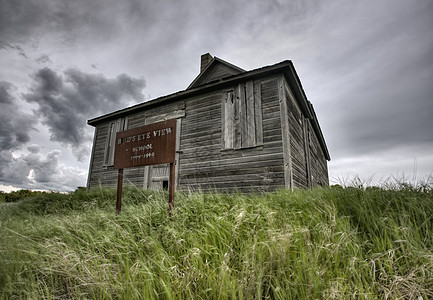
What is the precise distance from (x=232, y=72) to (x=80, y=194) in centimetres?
841

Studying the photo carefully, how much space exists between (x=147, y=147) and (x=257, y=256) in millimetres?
3436

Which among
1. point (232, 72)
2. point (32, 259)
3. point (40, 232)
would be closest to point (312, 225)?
point (32, 259)

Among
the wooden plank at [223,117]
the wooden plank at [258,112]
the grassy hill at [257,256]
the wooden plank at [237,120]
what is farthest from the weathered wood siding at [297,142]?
the grassy hill at [257,256]

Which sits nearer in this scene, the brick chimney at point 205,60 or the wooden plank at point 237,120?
the wooden plank at point 237,120

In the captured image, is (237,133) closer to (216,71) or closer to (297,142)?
(297,142)

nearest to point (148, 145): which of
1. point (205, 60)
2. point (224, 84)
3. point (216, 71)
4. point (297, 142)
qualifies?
point (224, 84)

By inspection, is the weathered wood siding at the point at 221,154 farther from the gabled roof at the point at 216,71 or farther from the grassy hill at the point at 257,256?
the grassy hill at the point at 257,256

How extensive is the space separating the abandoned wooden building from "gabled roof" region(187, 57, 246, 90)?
2.64 metres

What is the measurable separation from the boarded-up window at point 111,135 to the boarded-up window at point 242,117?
18.6 ft

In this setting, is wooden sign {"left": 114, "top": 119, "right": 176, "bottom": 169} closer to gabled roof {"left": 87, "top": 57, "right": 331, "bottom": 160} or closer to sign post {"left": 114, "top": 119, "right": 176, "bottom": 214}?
sign post {"left": 114, "top": 119, "right": 176, "bottom": 214}

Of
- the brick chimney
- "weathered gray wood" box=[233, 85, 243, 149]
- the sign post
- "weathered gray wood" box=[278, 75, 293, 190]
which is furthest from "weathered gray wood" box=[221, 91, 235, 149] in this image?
the brick chimney

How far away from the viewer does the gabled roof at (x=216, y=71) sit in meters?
11.1

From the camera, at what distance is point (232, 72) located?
11078 mm

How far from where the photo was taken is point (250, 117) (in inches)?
Answer: 301
